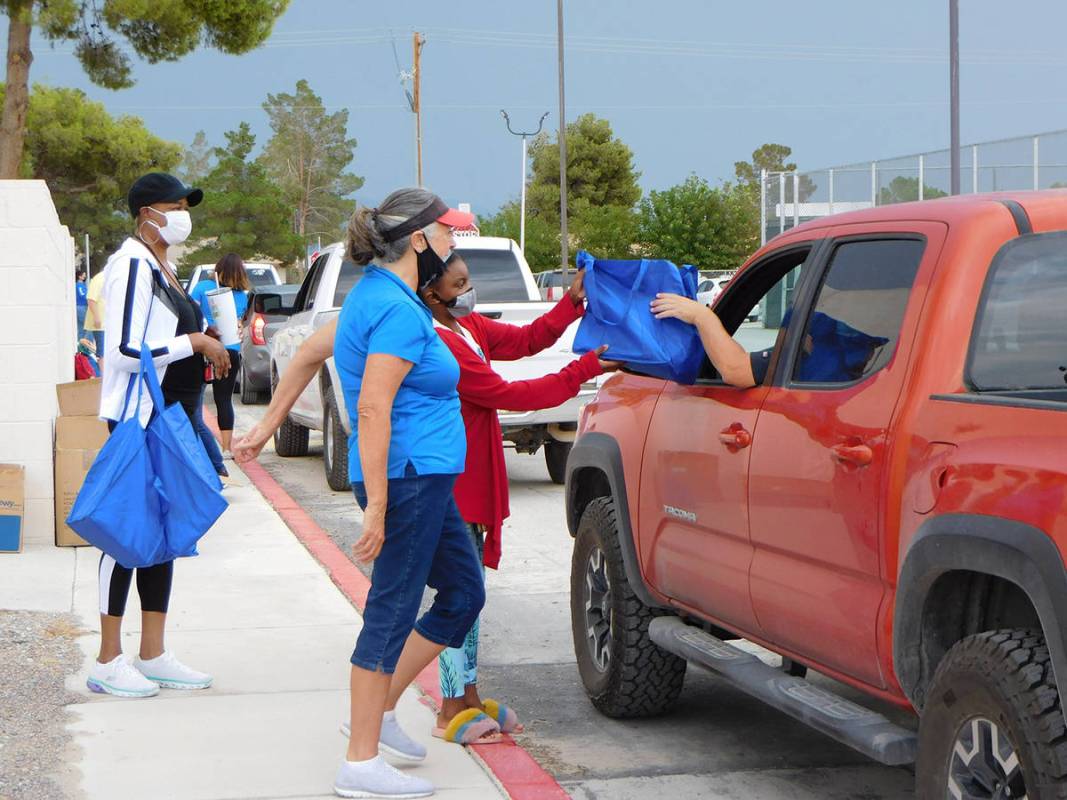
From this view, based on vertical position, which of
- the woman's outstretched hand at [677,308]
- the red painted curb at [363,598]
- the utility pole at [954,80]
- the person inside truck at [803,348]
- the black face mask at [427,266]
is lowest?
the red painted curb at [363,598]

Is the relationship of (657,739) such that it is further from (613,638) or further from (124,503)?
(124,503)

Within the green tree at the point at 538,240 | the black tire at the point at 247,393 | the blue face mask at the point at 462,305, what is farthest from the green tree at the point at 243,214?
the blue face mask at the point at 462,305

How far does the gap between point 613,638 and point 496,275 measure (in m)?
7.90

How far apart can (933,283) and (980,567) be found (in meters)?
0.88

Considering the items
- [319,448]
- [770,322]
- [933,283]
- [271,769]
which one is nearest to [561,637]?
[770,322]

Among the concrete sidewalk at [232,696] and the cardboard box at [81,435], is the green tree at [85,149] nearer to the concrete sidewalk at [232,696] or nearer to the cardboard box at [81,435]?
the cardboard box at [81,435]

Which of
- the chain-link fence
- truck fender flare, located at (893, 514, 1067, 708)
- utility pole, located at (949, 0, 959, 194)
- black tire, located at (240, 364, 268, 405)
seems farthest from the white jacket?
utility pole, located at (949, 0, 959, 194)

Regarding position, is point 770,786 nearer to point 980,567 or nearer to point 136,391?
point 980,567

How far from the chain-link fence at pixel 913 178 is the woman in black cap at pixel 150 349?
20988 mm

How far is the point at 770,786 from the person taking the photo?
5.29m

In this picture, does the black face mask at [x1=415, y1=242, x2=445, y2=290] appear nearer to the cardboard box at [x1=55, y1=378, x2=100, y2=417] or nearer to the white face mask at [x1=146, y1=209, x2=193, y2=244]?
the white face mask at [x1=146, y1=209, x2=193, y2=244]

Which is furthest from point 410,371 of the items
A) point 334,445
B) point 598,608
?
point 334,445

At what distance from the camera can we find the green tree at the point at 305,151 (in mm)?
125188

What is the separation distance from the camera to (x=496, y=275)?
13578mm
